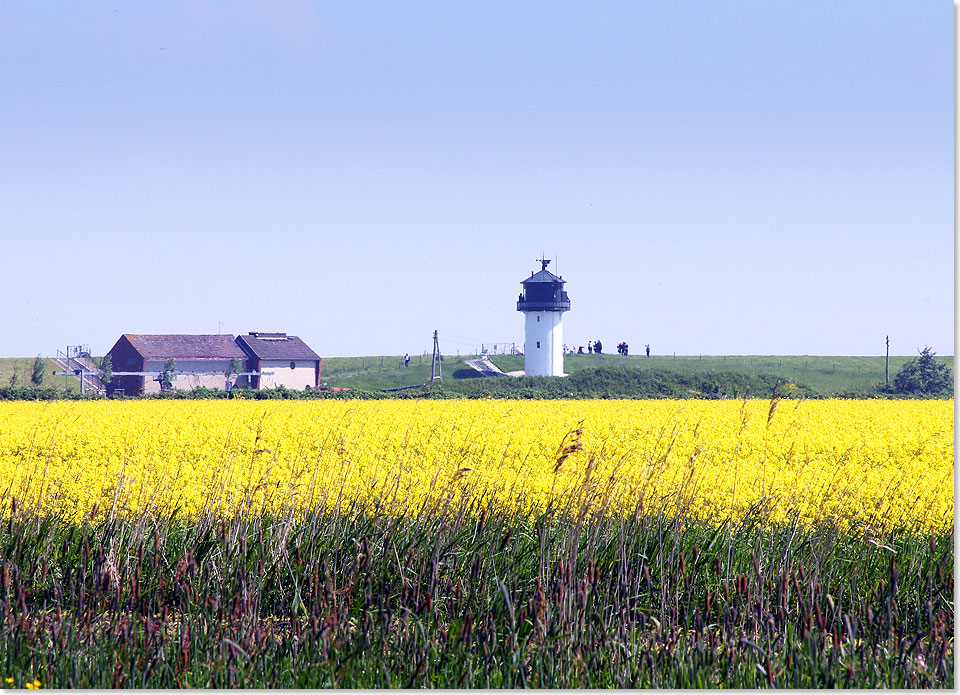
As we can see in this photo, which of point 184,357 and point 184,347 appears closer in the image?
point 184,357

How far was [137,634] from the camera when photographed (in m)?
5.83

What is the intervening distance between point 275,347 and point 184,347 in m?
6.74

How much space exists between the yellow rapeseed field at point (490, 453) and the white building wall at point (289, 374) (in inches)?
1732

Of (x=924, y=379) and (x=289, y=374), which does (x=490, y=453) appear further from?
(x=289, y=374)

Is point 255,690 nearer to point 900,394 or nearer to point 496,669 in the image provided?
point 496,669

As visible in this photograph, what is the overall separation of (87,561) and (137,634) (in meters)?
1.71

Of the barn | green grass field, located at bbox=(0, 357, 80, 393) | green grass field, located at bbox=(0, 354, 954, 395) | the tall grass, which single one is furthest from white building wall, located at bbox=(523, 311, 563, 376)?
the tall grass

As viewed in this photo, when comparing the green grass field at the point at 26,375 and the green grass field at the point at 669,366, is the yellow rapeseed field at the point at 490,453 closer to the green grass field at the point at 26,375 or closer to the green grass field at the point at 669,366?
the green grass field at the point at 26,375

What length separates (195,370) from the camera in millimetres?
70938

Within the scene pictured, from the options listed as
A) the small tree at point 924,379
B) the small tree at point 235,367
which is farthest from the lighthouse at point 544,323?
the small tree at point 924,379

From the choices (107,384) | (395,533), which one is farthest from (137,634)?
(107,384)

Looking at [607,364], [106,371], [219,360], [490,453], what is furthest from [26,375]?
[490,453]

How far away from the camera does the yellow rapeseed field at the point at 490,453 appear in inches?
409

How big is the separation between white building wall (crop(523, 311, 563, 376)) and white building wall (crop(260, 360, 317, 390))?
57.1 ft
